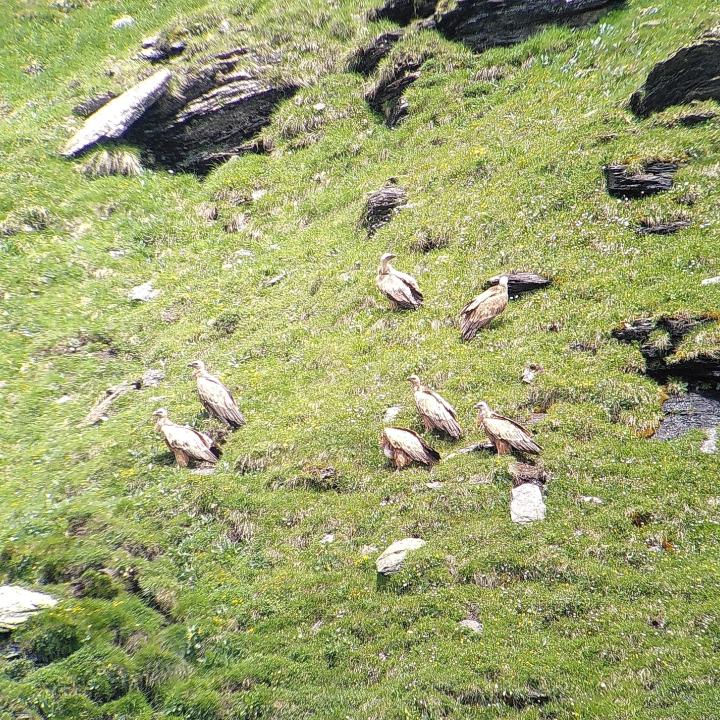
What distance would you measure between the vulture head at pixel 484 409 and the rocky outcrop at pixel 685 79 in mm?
12935

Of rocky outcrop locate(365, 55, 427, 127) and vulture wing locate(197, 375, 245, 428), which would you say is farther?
rocky outcrop locate(365, 55, 427, 127)

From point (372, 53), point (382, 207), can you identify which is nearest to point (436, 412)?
point (382, 207)

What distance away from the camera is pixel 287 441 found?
13.2 m

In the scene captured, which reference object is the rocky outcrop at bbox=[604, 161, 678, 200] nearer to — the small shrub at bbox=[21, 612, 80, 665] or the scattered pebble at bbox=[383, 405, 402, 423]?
the scattered pebble at bbox=[383, 405, 402, 423]

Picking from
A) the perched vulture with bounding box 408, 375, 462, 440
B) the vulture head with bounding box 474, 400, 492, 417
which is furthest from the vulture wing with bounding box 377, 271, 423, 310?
the vulture head with bounding box 474, 400, 492, 417

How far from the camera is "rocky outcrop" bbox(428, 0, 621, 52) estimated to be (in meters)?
26.1

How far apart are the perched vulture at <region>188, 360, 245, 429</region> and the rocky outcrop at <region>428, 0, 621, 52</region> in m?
20.9

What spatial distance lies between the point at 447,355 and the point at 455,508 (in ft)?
16.0

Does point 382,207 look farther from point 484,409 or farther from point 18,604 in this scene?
point 18,604

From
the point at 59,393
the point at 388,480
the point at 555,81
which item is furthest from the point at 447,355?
the point at 555,81

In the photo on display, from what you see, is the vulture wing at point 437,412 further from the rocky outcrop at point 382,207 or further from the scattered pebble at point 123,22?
the scattered pebble at point 123,22

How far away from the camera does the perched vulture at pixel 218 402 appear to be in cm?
1436

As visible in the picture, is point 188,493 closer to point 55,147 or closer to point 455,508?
point 455,508

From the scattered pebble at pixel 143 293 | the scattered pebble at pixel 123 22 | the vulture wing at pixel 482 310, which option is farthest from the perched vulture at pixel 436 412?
the scattered pebble at pixel 123 22
